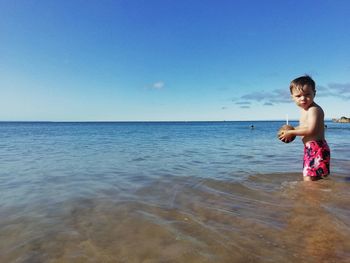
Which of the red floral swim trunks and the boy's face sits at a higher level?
the boy's face

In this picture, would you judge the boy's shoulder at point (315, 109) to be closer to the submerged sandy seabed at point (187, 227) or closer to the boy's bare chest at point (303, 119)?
the boy's bare chest at point (303, 119)

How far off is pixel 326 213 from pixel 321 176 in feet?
6.03

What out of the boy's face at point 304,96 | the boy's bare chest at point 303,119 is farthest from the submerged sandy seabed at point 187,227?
the boy's face at point 304,96

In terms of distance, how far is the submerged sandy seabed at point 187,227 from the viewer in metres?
2.64

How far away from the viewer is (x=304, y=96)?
16.4 feet

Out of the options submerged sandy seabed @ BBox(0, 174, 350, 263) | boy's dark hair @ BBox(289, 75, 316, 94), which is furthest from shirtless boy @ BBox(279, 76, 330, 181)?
submerged sandy seabed @ BBox(0, 174, 350, 263)

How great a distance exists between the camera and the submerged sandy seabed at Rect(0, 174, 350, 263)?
8.66 feet

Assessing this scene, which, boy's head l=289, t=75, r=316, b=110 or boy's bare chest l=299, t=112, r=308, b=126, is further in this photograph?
boy's bare chest l=299, t=112, r=308, b=126

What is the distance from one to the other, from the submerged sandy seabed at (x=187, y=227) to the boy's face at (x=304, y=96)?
1603 millimetres

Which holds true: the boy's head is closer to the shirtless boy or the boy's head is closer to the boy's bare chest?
the shirtless boy

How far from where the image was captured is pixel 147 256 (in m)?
2.63

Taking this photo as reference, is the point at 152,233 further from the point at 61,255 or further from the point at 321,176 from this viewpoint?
the point at 321,176

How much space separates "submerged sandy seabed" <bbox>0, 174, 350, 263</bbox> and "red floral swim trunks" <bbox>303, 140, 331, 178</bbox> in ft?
0.92

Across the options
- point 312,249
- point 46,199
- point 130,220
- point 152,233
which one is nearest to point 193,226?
point 152,233
